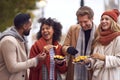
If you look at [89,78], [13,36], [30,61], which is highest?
[13,36]

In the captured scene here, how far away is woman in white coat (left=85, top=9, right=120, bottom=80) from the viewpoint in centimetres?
525

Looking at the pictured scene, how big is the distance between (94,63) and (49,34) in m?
0.85

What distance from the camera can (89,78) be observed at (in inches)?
223

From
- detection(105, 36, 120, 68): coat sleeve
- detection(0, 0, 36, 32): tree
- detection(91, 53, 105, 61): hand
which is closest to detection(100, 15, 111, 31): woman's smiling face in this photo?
detection(105, 36, 120, 68): coat sleeve

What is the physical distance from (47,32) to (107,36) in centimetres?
95

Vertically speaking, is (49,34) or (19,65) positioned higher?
(49,34)

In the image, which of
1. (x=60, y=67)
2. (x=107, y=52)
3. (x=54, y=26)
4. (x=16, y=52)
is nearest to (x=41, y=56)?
(x=16, y=52)

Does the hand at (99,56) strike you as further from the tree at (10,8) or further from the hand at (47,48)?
the tree at (10,8)

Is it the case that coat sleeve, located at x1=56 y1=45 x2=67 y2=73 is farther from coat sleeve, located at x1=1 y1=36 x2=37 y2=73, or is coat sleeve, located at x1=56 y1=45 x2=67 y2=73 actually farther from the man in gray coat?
coat sleeve, located at x1=1 y1=36 x2=37 y2=73

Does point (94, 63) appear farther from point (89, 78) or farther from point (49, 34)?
point (49, 34)

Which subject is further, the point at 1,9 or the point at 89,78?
the point at 1,9

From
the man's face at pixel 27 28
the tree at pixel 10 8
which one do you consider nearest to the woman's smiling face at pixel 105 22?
the man's face at pixel 27 28

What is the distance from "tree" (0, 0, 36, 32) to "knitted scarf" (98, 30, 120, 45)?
1202 centimetres

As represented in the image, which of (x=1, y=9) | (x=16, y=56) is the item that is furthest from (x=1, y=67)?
(x=1, y=9)
